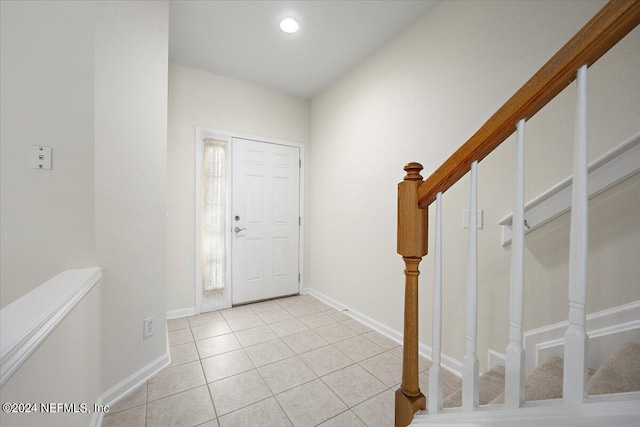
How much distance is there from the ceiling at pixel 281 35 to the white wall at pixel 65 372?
222 cm

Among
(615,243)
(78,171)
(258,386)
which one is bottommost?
(258,386)

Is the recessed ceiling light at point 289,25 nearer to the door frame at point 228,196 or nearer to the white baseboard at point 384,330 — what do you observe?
the door frame at point 228,196

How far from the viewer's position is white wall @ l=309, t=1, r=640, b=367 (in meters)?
1.22

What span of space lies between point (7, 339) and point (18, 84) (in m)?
1.43

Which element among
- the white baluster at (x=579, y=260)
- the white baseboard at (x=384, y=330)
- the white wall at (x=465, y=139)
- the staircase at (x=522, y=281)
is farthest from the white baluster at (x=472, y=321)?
the white wall at (x=465, y=139)

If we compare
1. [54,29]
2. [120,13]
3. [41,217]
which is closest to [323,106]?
[120,13]

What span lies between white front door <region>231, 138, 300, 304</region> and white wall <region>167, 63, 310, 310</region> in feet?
1.24

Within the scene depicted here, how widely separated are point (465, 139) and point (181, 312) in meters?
3.15

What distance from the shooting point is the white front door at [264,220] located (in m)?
3.14

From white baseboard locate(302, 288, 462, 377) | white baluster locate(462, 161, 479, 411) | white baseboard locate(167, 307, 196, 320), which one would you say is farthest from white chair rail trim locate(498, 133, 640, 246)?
white baseboard locate(167, 307, 196, 320)

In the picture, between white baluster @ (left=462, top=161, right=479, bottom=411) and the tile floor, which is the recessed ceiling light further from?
the tile floor

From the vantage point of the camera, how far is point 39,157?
1352mm

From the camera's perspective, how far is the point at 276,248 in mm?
3416

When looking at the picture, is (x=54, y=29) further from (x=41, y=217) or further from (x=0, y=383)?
(x=0, y=383)
